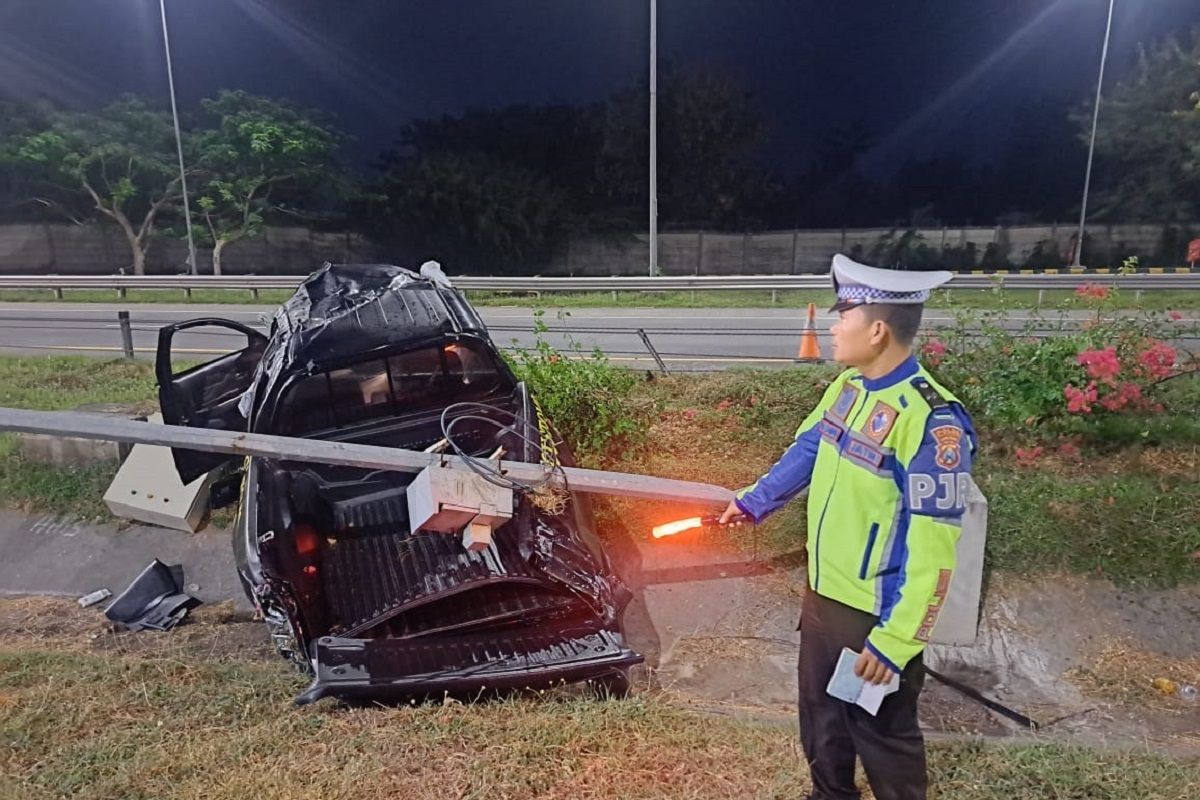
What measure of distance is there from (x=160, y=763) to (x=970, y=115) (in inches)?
1077

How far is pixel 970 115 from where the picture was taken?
78.5 ft

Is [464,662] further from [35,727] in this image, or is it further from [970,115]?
[970,115]

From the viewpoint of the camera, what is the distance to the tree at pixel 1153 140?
20.8m

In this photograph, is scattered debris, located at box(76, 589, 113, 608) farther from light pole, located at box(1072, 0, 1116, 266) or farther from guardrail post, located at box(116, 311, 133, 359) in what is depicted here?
light pole, located at box(1072, 0, 1116, 266)

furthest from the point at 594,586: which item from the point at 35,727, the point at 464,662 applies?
the point at 35,727

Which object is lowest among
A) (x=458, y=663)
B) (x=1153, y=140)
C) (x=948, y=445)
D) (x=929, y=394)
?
(x=458, y=663)

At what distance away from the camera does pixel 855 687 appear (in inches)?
76.6

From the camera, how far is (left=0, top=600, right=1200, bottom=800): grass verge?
2.36 m

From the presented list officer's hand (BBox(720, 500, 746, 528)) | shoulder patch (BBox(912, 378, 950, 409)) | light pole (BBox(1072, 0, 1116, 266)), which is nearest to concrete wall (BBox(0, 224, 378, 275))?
light pole (BBox(1072, 0, 1116, 266))

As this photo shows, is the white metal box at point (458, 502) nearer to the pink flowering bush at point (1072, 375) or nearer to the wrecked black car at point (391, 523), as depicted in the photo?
the wrecked black car at point (391, 523)

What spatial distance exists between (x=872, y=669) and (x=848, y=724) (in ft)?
1.00

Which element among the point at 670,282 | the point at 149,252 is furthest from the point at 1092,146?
the point at 149,252

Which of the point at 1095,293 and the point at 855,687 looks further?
the point at 1095,293

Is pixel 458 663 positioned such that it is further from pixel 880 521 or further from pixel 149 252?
pixel 149 252
